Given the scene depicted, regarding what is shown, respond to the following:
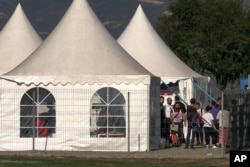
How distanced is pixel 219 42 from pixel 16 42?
119ft

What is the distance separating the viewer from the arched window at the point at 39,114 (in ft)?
120

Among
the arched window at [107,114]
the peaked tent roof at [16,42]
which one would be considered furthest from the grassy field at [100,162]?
the peaked tent roof at [16,42]

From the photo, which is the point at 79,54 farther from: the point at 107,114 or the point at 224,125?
the point at 224,125

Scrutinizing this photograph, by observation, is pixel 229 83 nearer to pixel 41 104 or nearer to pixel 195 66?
Answer: pixel 195 66

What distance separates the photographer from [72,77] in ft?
120

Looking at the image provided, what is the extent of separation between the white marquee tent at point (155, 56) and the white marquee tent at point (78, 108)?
336 inches

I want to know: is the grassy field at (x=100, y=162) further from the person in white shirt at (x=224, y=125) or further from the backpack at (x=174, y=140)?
the backpack at (x=174, y=140)

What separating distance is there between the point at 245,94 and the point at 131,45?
12845 millimetres

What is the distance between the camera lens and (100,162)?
31.5m

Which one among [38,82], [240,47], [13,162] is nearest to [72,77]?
[38,82]

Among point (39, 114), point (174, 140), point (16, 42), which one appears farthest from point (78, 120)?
point (16, 42)

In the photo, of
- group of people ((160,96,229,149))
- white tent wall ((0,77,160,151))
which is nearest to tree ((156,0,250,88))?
group of people ((160,96,229,149))

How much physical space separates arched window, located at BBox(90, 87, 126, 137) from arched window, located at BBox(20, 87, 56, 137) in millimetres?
1248

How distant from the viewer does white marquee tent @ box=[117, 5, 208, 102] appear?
150 feet
